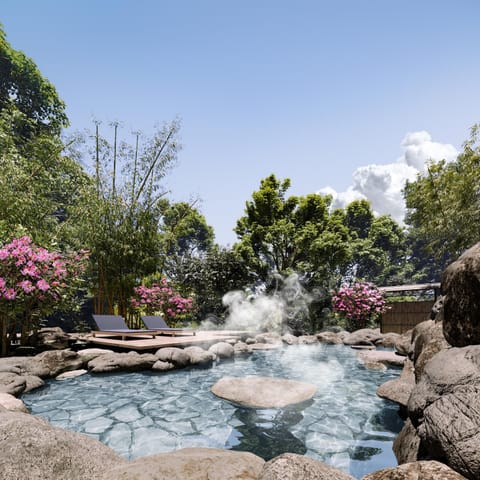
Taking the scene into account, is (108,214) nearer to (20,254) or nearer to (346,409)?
(20,254)

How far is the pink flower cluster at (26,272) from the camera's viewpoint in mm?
→ 7223

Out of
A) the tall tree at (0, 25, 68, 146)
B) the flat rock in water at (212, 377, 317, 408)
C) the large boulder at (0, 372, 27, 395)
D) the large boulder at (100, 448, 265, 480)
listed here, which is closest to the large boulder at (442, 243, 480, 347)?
the large boulder at (100, 448, 265, 480)

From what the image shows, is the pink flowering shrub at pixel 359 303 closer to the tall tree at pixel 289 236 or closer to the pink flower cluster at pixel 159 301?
the tall tree at pixel 289 236

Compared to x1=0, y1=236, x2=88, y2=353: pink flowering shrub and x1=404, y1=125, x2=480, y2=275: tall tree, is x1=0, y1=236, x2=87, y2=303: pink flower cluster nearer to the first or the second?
x1=0, y1=236, x2=88, y2=353: pink flowering shrub

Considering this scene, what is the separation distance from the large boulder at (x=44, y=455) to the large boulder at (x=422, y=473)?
190 cm

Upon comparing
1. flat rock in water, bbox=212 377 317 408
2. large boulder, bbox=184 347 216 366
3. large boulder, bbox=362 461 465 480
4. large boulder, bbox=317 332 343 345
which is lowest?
large boulder, bbox=317 332 343 345

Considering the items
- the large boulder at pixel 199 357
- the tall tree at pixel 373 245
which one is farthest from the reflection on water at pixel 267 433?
the tall tree at pixel 373 245

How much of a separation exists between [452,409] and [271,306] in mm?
14363

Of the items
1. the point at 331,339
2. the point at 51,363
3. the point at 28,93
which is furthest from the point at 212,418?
the point at 28,93

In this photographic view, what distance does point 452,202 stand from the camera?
15.2 metres

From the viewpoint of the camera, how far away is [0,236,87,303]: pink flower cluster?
722 centimetres

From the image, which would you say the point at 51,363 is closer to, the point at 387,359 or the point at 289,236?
the point at 387,359

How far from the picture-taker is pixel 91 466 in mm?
2439

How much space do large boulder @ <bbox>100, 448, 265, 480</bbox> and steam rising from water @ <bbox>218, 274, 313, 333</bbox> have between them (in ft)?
45.4
